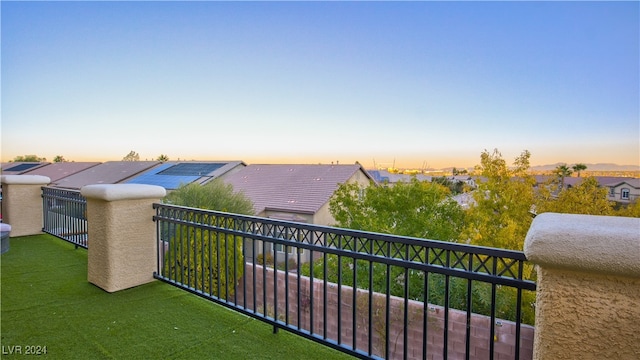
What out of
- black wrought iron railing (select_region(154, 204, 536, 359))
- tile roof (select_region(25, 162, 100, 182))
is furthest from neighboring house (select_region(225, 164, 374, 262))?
tile roof (select_region(25, 162, 100, 182))

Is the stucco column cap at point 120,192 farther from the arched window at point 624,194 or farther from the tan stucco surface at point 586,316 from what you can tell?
the arched window at point 624,194

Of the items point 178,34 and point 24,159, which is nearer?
point 178,34

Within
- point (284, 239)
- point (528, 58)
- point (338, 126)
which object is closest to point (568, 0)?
point (528, 58)

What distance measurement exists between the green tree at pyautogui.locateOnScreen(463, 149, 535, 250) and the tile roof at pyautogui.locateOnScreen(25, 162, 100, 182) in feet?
115

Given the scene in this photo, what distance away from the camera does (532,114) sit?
23125mm

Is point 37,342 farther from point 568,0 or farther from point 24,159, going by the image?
point 24,159

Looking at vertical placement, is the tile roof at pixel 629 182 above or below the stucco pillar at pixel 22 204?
below

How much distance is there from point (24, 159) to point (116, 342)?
171ft

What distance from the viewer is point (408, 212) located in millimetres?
15953

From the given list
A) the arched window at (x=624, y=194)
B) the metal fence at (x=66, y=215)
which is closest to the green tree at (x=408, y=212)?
the metal fence at (x=66, y=215)

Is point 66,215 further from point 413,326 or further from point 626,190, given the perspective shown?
point 626,190

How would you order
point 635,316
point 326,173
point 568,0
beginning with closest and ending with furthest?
point 635,316 < point 568,0 < point 326,173

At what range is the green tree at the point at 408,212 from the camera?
15484mm

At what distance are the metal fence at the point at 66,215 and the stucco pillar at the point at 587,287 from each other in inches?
220
